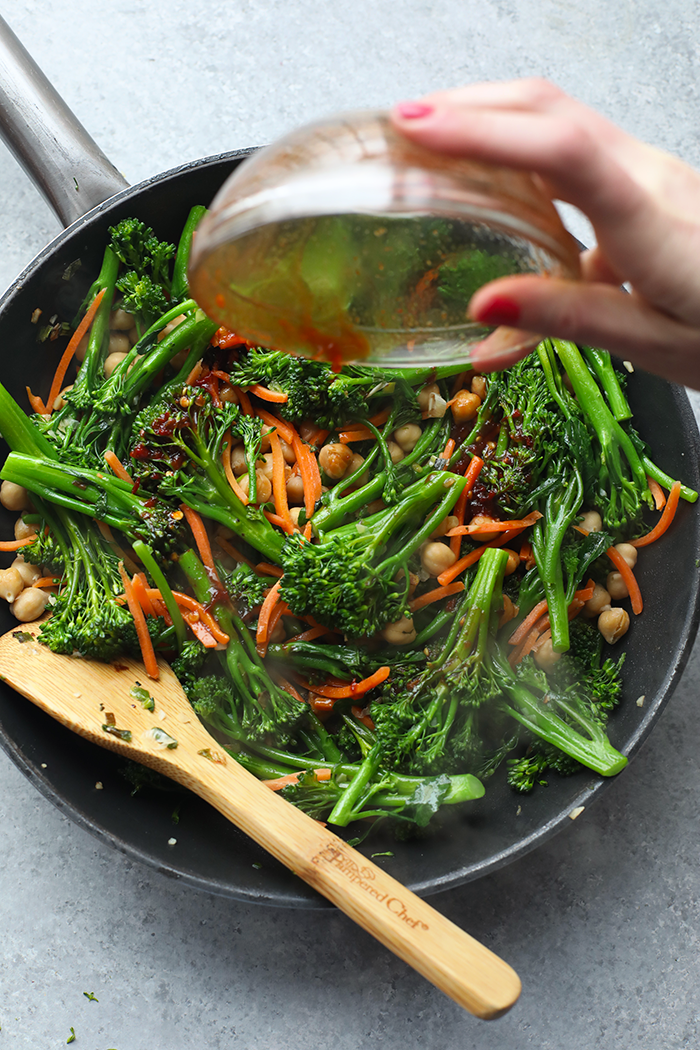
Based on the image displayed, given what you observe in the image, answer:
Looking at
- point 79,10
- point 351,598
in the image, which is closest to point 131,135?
point 79,10

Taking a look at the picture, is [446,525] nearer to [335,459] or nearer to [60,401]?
[335,459]

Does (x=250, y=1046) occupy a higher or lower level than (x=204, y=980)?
lower

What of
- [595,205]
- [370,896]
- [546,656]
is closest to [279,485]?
[546,656]

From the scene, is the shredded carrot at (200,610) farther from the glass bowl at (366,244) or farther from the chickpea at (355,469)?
the glass bowl at (366,244)

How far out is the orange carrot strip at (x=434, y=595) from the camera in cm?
259

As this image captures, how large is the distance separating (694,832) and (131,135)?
Answer: 3761 millimetres

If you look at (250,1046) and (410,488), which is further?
(250,1046)

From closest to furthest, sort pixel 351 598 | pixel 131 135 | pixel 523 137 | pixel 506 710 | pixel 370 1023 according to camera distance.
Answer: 1. pixel 523 137
2. pixel 351 598
3. pixel 506 710
4. pixel 370 1023
5. pixel 131 135

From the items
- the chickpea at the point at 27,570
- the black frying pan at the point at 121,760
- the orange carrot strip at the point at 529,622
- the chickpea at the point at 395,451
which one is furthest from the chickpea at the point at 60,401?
the orange carrot strip at the point at 529,622

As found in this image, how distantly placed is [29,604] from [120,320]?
3.69ft

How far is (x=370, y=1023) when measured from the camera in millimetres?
2736

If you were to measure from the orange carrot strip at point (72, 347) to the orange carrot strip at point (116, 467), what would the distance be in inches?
16.7

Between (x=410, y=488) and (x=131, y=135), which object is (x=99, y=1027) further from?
(x=131, y=135)

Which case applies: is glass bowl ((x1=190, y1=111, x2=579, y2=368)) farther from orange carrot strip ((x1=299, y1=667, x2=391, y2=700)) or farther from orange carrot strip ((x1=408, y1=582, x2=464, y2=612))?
orange carrot strip ((x1=299, y1=667, x2=391, y2=700))
